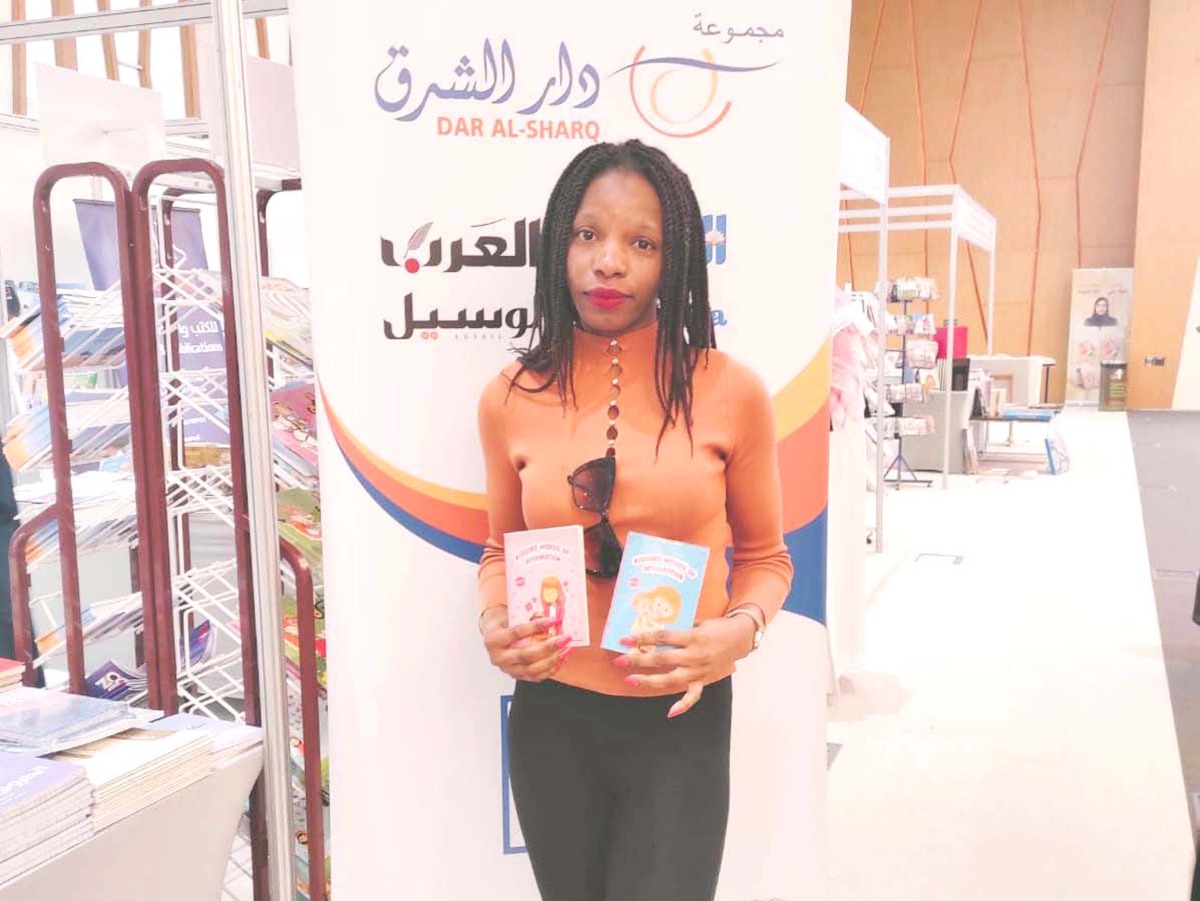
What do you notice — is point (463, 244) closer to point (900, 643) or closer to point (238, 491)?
point (238, 491)

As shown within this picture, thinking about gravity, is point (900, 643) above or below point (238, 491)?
below

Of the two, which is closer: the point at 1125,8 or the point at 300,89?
the point at 300,89

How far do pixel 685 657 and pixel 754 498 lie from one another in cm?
27

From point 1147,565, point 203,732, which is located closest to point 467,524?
point 203,732

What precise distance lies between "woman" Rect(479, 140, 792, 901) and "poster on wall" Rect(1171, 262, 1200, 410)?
1417cm


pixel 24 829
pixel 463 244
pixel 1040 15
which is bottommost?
pixel 24 829

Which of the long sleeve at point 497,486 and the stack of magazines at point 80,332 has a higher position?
the stack of magazines at point 80,332

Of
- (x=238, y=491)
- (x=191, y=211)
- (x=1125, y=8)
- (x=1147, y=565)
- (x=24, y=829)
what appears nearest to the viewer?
(x=24, y=829)

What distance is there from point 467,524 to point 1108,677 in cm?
334

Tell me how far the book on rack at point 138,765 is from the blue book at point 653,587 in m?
0.69

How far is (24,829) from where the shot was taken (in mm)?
1349

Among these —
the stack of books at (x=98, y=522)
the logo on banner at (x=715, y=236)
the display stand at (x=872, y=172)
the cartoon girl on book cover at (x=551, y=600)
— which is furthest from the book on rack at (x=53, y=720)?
the display stand at (x=872, y=172)

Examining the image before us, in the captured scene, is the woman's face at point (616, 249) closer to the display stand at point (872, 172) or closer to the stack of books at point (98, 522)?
the stack of books at point (98, 522)

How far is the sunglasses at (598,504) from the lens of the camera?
4.76ft
